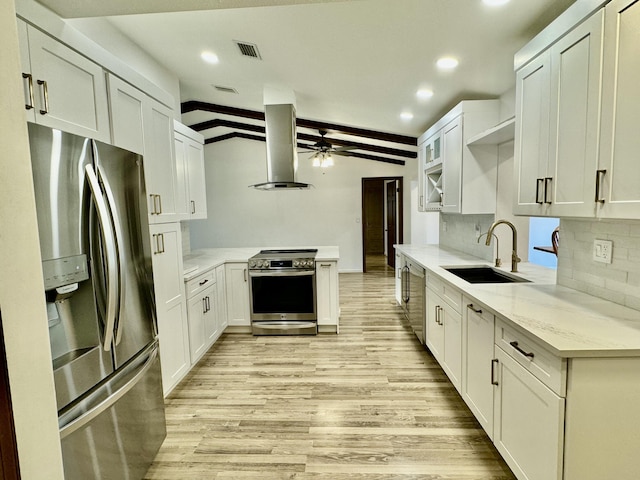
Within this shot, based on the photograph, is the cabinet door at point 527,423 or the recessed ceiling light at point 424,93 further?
the recessed ceiling light at point 424,93

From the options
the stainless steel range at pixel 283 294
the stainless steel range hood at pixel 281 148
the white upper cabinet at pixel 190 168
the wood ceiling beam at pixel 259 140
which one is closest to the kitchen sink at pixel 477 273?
the stainless steel range at pixel 283 294

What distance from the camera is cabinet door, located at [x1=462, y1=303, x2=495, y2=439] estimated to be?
1739 mm

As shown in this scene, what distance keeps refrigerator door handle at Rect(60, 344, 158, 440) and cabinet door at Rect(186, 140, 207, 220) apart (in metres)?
2.18

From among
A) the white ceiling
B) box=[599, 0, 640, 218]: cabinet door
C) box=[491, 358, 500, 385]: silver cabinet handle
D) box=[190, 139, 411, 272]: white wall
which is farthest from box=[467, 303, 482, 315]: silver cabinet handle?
box=[190, 139, 411, 272]: white wall

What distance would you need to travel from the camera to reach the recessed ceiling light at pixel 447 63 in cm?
233

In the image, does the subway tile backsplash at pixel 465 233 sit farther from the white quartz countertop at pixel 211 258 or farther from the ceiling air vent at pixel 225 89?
the ceiling air vent at pixel 225 89

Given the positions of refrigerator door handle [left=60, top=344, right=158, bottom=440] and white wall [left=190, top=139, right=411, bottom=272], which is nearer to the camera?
refrigerator door handle [left=60, top=344, right=158, bottom=440]

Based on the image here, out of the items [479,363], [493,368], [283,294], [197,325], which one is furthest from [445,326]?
[197,325]

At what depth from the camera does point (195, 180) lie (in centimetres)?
382

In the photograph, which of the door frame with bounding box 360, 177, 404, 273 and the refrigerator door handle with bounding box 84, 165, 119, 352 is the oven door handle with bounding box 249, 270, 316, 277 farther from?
the door frame with bounding box 360, 177, 404, 273

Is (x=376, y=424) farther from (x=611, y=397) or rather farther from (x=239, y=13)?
(x=239, y=13)

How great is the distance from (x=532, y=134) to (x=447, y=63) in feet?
3.24

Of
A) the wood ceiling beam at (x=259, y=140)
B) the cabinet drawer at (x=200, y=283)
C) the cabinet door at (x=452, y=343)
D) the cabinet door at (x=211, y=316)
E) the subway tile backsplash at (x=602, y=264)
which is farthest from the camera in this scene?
the wood ceiling beam at (x=259, y=140)

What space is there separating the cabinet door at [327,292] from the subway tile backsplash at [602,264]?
6.89ft
